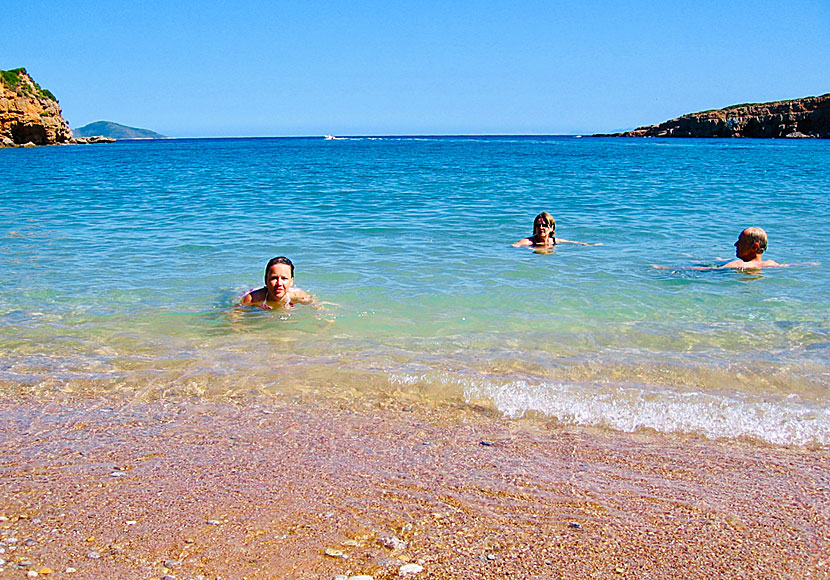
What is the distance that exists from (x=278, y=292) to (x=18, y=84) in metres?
74.4

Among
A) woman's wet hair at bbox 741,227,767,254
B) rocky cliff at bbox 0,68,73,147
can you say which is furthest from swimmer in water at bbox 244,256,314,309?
rocky cliff at bbox 0,68,73,147

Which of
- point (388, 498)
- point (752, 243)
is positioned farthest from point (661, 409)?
point (752, 243)

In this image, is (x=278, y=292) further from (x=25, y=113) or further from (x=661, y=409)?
(x=25, y=113)

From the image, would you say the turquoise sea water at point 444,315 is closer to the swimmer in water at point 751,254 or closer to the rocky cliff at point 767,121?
the swimmer in water at point 751,254

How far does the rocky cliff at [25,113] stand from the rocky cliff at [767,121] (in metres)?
107

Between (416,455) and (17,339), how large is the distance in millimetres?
4317

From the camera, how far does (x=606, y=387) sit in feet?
15.7

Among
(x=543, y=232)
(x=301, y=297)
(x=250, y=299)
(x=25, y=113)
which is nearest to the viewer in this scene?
(x=250, y=299)

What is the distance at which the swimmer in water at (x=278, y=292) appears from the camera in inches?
269

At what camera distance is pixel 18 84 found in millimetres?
66188

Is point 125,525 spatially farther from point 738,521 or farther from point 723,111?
point 723,111

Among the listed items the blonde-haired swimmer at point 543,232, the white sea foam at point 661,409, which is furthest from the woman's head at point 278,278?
the blonde-haired swimmer at point 543,232

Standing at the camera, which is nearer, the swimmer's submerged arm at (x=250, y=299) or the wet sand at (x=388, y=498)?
the wet sand at (x=388, y=498)

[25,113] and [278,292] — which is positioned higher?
[25,113]
